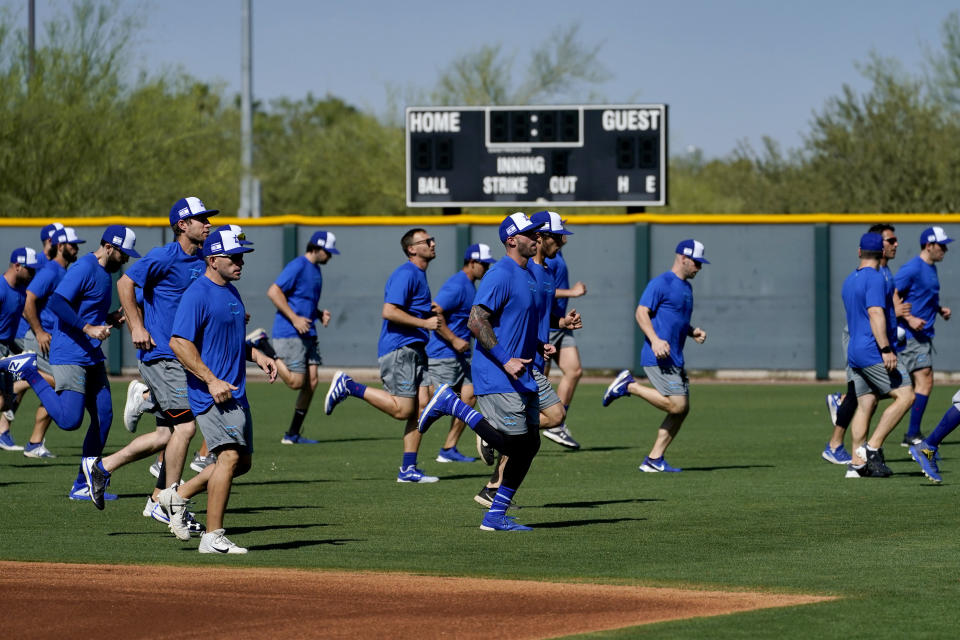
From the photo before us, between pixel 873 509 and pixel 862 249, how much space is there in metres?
2.96

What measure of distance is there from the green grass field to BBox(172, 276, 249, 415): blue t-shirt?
1020 millimetres

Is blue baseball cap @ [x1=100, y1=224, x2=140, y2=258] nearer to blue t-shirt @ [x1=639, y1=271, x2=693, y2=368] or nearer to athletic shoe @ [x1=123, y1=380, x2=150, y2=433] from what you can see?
athletic shoe @ [x1=123, y1=380, x2=150, y2=433]

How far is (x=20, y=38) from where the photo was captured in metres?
40.4

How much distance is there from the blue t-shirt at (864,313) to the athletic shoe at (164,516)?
607 centimetres

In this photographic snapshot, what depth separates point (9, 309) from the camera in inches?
648

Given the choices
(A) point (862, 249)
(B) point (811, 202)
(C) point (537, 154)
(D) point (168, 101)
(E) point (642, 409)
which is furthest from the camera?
(B) point (811, 202)

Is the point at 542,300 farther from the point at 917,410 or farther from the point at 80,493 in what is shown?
the point at 917,410

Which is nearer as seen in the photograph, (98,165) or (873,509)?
(873,509)

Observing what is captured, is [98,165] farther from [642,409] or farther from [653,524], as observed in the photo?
[653,524]

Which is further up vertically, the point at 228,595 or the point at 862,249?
the point at 862,249

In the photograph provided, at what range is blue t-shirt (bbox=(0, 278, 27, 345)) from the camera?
53.8 ft

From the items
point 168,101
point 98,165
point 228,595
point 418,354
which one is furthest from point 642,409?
point 168,101

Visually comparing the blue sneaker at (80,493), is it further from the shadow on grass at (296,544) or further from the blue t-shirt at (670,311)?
the blue t-shirt at (670,311)

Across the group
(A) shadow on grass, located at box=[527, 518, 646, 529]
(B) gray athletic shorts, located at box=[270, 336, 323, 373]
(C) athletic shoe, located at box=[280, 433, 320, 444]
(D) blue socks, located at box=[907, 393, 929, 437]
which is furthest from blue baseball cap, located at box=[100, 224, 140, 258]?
(D) blue socks, located at box=[907, 393, 929, 437]
